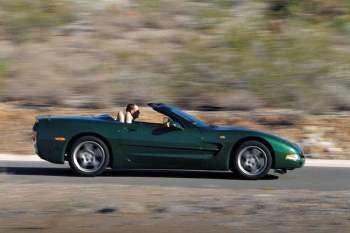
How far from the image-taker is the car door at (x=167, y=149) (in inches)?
514

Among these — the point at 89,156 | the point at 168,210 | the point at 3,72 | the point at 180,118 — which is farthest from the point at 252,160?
the point at 3,72

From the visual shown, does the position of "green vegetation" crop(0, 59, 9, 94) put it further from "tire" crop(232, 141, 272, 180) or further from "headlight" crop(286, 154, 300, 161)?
"headlight" crop(286, 154, 300, 161)

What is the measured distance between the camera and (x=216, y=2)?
2659cm

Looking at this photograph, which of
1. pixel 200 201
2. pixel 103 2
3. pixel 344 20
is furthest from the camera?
pixel 103 2

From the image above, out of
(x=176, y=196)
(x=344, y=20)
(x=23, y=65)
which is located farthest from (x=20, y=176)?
(x=344, y=20)

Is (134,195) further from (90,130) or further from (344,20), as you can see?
(344,20)

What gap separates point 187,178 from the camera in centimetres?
1315

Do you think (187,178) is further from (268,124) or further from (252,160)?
(268,124)

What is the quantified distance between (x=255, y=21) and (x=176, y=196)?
580 inches

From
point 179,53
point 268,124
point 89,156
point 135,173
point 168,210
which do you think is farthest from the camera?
point 179,53

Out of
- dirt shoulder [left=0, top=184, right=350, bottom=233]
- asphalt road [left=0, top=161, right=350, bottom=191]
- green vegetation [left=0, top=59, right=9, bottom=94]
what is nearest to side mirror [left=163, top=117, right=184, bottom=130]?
asphalt road [left=0, top=161, right=350, bottom=191]

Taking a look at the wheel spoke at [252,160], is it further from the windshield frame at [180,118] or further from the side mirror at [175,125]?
the side mirror at [175,125]

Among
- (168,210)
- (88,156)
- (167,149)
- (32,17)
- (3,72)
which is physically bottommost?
(168,210)

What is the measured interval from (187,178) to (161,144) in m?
0.68
